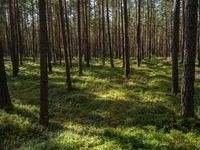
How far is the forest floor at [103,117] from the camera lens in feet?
28.2

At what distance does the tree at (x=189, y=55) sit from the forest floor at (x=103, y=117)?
629 mm

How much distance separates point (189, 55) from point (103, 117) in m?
4.72

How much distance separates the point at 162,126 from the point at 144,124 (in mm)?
773

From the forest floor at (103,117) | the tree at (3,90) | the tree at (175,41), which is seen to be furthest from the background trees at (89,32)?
the tree at (3,90)

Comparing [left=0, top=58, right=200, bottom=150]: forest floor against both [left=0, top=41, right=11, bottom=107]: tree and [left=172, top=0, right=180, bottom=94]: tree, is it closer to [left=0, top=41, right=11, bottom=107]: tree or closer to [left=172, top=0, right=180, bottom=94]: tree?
[left=0, top=41, right=11, bottom=107]: tree

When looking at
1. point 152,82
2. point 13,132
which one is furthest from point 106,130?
point 152,82

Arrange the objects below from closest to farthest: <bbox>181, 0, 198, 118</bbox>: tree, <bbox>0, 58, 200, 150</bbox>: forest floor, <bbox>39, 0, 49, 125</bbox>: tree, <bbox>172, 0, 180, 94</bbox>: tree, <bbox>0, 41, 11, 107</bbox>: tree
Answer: <bbox>0, 58, 200, 150</bbox>: forest floor, <bbox>181, 0, 198, 118</bbox>: tree, <bbox>39, 0, 49, 125</bbox>: tree, <bbox>0, 41, 11, 107</bbox>: tree, <bbox>172, 0, 180, 94</bbox>: tree

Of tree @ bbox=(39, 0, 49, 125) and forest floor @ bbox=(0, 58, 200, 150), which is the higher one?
tree @ bbox=(39, 0, 49, 125)

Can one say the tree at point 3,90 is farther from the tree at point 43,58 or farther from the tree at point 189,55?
the tree at point 189,55

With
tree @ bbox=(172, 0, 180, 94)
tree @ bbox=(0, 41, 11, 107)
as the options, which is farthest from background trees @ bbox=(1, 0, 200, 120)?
tree @ bbox=(0, 41, 11, 107)

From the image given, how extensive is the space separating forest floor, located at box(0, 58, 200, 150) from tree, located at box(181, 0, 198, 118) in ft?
2.06

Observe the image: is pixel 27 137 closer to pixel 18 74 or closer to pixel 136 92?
pixel 136 92

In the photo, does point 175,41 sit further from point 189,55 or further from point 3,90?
point 3,90

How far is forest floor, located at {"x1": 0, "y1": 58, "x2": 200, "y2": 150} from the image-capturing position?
28.2 ft
